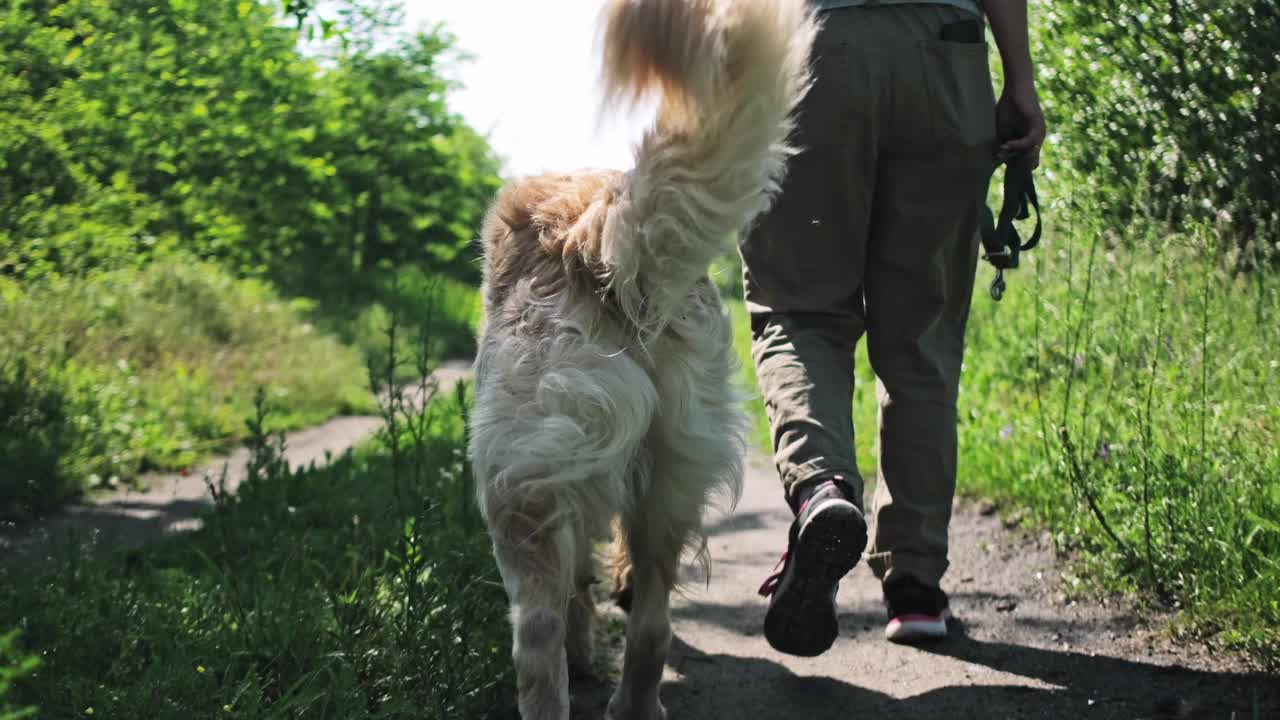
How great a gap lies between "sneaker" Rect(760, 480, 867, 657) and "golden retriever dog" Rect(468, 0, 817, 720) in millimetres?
221

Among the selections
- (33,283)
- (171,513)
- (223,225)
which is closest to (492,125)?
(223,225)

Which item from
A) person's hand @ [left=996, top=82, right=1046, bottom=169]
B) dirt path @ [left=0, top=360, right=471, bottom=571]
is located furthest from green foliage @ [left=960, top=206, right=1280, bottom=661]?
dirt path @ [left=0, top=360, right=471, bottom=571]

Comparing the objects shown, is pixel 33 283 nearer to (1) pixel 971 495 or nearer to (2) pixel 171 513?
(2) pixel 171 513

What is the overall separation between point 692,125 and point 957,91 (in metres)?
1.05

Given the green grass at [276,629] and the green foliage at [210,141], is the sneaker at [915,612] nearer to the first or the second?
the green grass at [276,629]

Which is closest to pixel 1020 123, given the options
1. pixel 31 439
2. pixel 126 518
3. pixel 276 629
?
pixel 276 629

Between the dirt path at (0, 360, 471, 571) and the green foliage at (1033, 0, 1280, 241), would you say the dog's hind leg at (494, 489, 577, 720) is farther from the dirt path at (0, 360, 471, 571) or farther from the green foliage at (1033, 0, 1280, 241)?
the green foliage at (1033, 0, 1280, 241)

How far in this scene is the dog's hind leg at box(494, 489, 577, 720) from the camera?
2.34 metres

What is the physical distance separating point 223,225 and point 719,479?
24.1ft

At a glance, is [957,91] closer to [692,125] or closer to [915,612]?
[692,125]

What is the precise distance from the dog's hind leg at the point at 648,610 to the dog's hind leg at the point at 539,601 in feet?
1.09

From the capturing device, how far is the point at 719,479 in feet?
8.57

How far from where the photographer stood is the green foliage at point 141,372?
5371 mm

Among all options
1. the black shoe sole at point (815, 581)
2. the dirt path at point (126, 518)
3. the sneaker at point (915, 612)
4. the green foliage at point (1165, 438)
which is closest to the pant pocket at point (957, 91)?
the green foliage at point (1165, 438)
